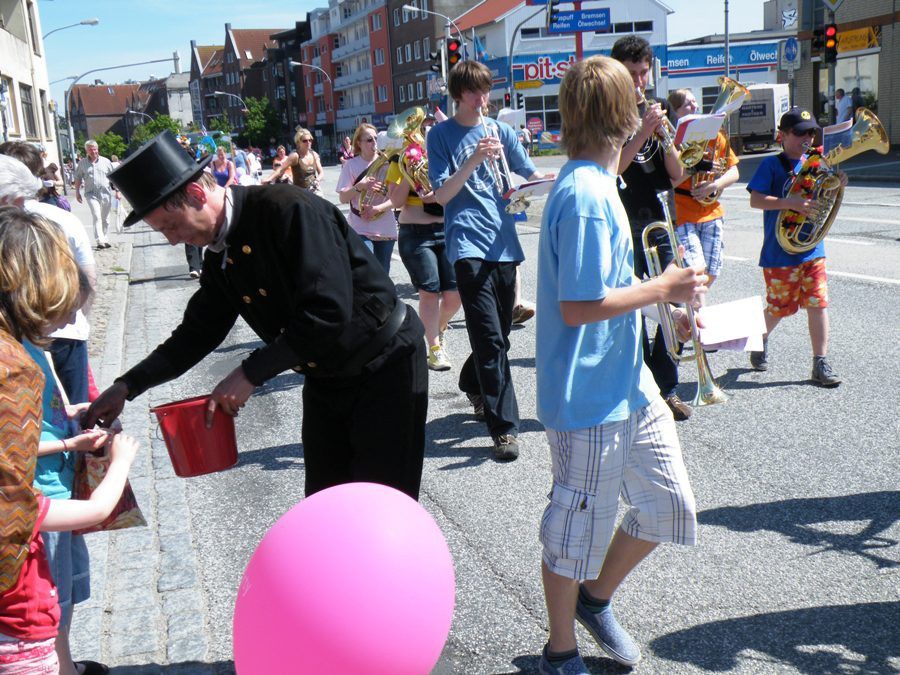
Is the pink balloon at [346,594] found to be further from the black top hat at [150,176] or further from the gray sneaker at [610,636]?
the black top hat at [150,176]

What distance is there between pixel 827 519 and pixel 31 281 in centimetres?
337

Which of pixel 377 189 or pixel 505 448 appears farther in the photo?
pixel 377 189

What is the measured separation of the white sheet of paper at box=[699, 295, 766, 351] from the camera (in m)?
3.41

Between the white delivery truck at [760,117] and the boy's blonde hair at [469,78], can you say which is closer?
the boy's blonde hair at [469,78]

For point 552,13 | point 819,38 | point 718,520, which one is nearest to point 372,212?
point 718,520

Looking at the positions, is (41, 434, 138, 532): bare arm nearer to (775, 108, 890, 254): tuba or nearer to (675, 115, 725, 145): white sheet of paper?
(675, 115, 725, 145): white sheet of paper

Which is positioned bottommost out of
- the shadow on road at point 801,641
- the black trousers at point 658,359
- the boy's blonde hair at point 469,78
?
the shadow on road at point 801,641

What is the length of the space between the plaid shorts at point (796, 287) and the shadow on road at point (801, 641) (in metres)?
3.22

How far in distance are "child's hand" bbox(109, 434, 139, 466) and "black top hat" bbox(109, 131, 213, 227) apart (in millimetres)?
632

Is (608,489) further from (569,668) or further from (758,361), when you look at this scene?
(758,361)

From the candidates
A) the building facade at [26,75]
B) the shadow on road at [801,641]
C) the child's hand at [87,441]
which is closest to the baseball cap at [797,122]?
the shadow on road at [801,641]

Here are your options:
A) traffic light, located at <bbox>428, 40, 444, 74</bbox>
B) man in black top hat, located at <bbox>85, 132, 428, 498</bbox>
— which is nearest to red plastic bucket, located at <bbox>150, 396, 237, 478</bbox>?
man in black top hat, located at <bbox>85, 132, 428, 498</bbox>

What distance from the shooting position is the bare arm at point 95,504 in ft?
7.36

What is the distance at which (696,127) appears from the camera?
17.8 feet
